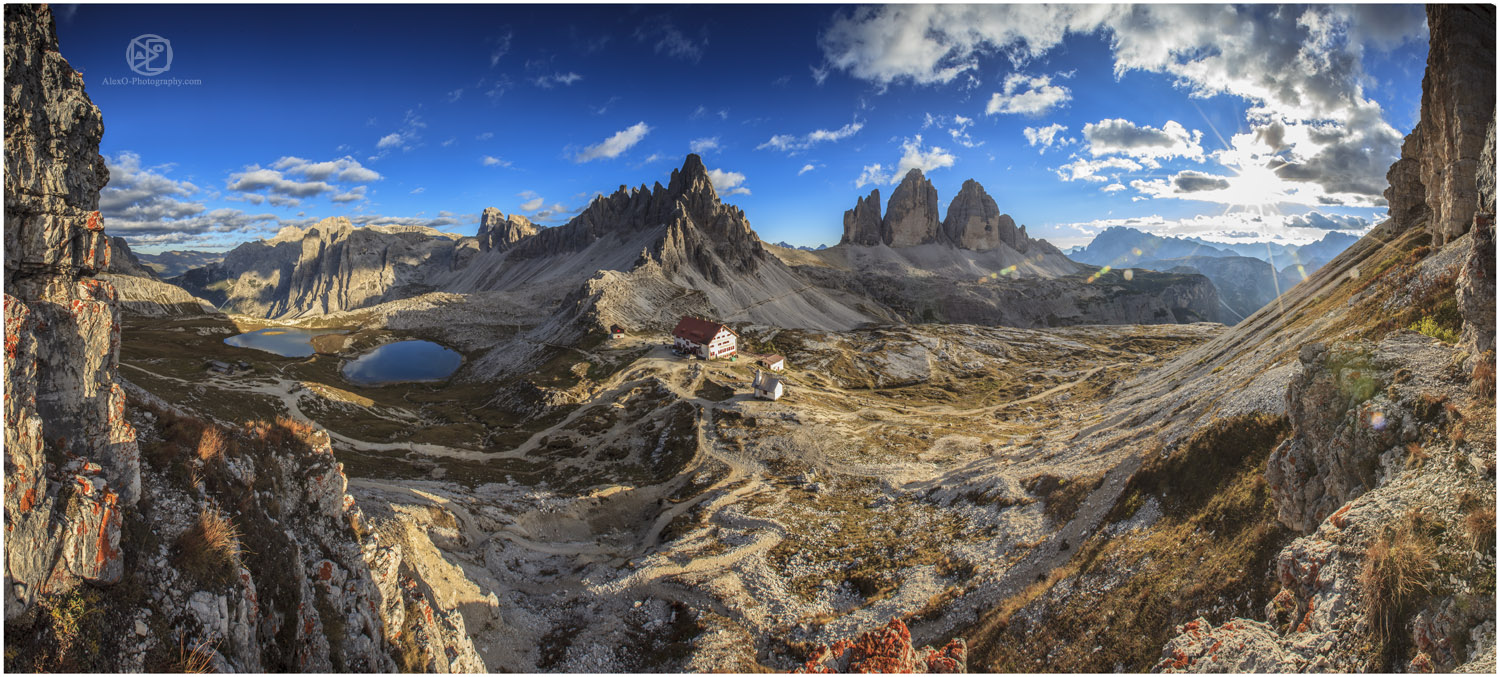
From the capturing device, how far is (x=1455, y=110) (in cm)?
4700

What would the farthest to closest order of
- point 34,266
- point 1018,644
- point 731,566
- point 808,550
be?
1. point 808,550
2. point 731,566
3. point 1018,644
4. point 34,266

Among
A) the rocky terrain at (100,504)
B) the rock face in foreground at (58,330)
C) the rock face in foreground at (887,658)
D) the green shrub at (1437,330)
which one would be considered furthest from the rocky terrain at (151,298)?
the green shrub at (1437,330)

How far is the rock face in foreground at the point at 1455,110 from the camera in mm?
44469

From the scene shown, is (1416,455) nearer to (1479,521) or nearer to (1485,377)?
(1485,377)

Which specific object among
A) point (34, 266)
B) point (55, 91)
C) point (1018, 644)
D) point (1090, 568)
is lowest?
point (1018, 644)

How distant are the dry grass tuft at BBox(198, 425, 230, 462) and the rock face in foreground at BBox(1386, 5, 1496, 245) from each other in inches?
2958

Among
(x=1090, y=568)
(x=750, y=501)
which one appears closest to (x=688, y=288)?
(x=750, y=501)

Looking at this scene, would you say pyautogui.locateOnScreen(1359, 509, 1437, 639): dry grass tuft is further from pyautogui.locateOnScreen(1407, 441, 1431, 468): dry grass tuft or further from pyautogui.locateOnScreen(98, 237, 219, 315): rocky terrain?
pyautogui.locateOnScreen(98, 237, 219, 315): rocky terrain

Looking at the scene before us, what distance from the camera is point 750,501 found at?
1896 inches

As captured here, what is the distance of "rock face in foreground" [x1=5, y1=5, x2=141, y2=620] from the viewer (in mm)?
11562

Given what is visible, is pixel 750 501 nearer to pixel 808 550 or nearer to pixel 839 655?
pixel 808 550

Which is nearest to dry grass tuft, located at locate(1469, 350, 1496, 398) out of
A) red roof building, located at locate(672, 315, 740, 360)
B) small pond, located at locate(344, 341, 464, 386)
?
red roof building, located at locate(672, 315, 740, 360)

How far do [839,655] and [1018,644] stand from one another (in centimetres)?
1154

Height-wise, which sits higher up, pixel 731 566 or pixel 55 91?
pixel 55 91
